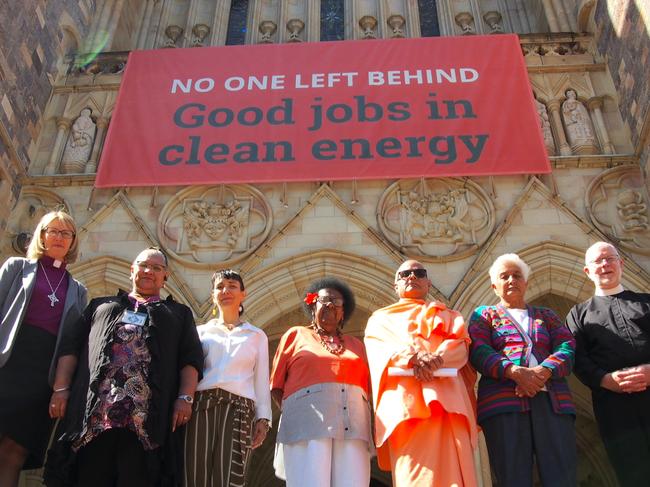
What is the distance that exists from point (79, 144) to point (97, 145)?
0.76 feet

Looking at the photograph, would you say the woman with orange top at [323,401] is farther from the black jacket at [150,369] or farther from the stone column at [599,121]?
the stone column at [599,121]

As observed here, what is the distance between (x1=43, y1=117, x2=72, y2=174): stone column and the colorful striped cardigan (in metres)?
6.46

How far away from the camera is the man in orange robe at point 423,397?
334 cm

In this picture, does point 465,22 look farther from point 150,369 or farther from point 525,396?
point 150,369

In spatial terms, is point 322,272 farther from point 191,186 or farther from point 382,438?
point 382,438

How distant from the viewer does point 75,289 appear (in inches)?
161

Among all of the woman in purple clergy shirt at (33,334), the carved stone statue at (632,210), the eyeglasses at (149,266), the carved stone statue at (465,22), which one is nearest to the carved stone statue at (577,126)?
the carved stone statue at (632,210)

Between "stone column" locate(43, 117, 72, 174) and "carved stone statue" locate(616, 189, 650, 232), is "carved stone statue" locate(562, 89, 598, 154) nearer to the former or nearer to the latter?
"carved stone statue" locate(616, 189, 650, 232)

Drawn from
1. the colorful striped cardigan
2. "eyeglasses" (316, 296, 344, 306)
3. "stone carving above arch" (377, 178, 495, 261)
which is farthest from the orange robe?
"stone carving above arch" (377, 178, 495, 261)

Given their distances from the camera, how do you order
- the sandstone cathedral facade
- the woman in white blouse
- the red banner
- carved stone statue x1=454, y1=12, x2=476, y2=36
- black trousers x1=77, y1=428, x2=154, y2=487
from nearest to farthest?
black trousers x1=77, y1=428, x2=154, y2=487 < the woman in white blouse < the sandstone cathedral facade < the red banner < carved stone statue x1=454, y1=12, x2=476, y2=36

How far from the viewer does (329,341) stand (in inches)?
155

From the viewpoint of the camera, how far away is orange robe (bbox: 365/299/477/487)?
3.33 metres

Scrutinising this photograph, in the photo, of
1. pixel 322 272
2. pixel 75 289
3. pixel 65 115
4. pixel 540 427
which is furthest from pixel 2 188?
pixel 540 427

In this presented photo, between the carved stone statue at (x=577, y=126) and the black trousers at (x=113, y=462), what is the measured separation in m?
6.93
